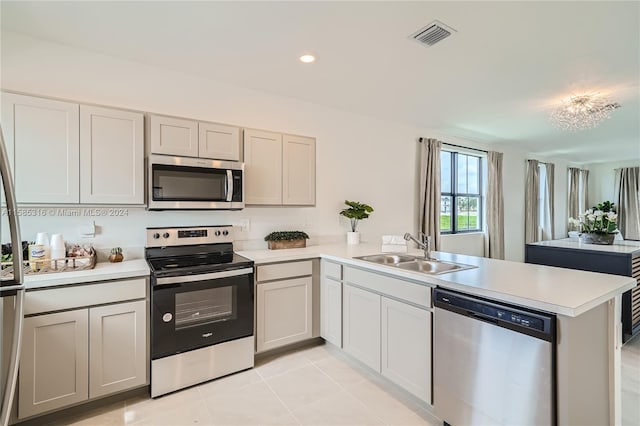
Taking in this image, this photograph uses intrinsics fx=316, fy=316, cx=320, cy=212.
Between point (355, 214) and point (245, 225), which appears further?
point (355, 214)

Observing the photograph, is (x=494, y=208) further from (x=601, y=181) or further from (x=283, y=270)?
(x=601, y=181)

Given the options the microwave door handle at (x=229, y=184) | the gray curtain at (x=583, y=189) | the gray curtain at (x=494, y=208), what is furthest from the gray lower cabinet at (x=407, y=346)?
the gray curtain at (x=583, y=189)

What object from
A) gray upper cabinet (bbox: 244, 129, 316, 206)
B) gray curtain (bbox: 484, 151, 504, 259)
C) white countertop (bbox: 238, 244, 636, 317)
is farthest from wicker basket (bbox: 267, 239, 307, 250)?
gray curtain (bbox: 484, 151, 504, 259)

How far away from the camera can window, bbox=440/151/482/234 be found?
17.1 ft

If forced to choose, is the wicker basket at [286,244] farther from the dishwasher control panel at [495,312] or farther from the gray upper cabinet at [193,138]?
the dishwasher control panel at [495,312]

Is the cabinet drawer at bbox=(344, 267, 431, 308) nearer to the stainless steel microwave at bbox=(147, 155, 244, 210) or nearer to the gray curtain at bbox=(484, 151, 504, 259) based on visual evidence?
the stainless steel microwave at bbox=(147, 155, 244, 210)

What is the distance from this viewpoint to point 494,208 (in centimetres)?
555

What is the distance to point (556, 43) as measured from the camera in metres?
2.29

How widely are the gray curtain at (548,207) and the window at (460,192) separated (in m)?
2.34

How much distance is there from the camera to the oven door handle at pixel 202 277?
7.07 feet

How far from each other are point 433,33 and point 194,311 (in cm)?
258

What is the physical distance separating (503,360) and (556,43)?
2.24 meters

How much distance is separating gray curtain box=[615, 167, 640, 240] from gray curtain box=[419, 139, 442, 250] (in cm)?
638

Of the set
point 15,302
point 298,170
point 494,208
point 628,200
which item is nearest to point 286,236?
point 298,170
